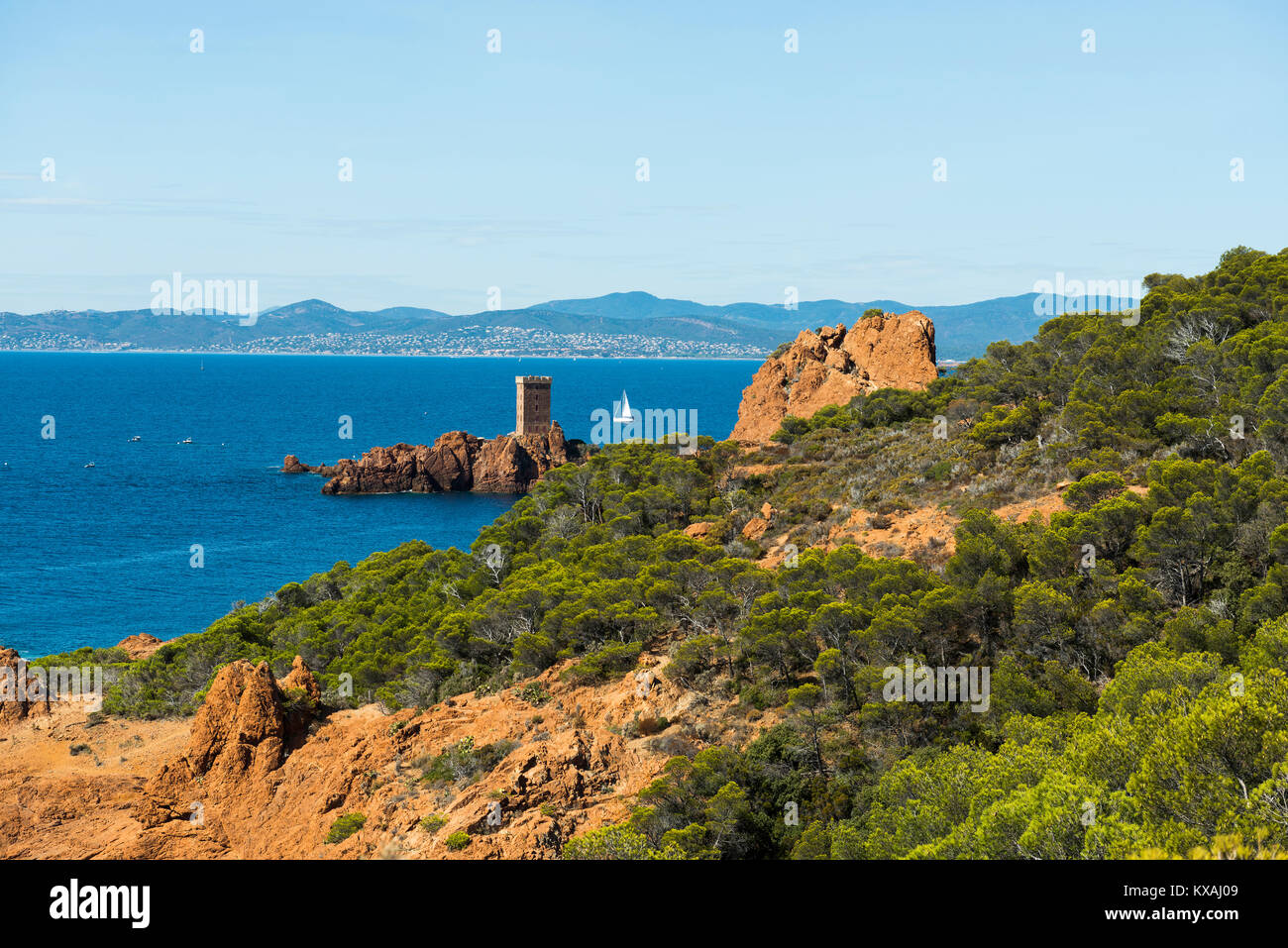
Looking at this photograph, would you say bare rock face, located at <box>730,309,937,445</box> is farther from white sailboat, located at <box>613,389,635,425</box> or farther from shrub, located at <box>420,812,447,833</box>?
white sailboat, located at <box>613,389,635,425</box>

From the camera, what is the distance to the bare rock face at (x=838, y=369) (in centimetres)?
5547

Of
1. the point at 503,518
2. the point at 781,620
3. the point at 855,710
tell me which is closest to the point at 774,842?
the point at 855,710

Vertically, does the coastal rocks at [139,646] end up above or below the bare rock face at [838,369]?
below

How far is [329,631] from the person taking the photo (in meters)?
38.1

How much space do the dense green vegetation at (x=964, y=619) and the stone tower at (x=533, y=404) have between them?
6854 centimetres

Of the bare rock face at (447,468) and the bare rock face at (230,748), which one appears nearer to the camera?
the bare rock face at (230,748)

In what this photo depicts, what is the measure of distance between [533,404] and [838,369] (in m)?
63.9

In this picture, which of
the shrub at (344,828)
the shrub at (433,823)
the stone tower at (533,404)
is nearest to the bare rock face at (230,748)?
the shrub at (344,828)

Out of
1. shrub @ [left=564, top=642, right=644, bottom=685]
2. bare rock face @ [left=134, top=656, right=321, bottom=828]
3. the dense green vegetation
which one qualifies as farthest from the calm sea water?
shrub @ [left=564, top=642, right=644, bottom=685]

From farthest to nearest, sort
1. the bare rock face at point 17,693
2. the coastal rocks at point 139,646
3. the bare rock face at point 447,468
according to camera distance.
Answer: the bare rock face at point 447,468, the coastal rocks at point 139,646, the bare rock face at point 17,693

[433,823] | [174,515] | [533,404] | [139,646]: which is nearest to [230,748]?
[433,823]

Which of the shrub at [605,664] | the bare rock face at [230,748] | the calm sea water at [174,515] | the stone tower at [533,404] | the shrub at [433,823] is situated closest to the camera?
the shrub at [433,823]

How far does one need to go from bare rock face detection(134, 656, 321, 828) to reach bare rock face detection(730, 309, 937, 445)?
109 ft

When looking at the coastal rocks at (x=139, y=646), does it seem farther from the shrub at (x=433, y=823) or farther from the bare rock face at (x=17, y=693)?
the shrub at (x=433, y=823)
